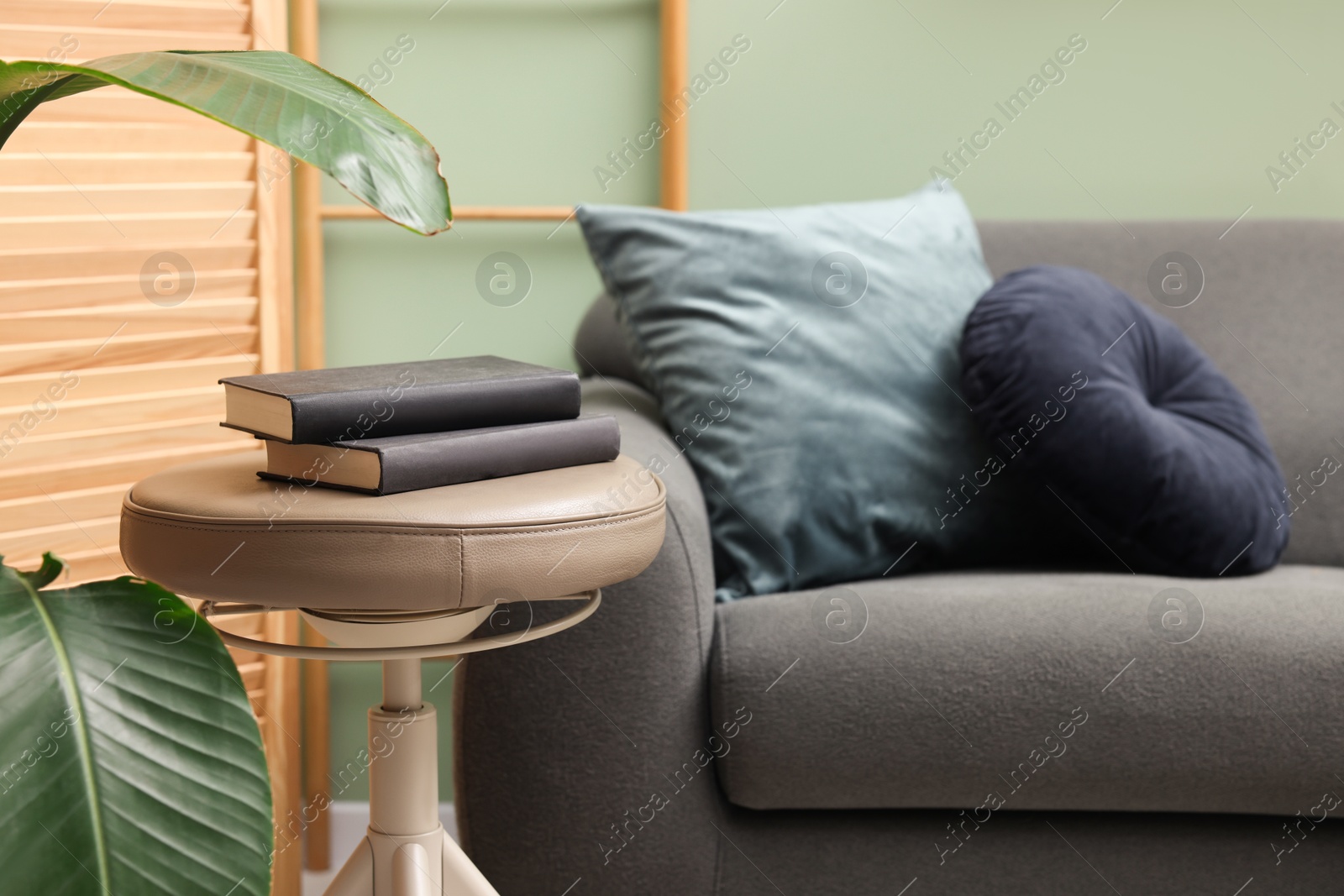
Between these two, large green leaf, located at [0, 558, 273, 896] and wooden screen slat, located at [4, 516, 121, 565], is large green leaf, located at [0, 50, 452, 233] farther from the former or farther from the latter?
wooden screen slat, located at [4, 516, 121, 565]

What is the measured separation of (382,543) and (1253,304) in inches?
50.6

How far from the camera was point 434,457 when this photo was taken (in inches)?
28.3

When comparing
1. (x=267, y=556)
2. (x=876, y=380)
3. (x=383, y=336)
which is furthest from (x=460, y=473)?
(x=383, y=336)

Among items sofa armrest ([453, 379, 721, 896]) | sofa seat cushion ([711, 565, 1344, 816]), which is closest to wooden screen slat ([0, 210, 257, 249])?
sofa armrest ([453, 379, 721, 896])

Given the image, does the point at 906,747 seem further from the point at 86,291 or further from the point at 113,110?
the point at 113,110

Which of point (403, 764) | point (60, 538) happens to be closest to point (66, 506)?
point (60, 538)

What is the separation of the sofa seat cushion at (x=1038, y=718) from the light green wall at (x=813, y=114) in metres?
0.89

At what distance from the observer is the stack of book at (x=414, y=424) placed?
0.70m

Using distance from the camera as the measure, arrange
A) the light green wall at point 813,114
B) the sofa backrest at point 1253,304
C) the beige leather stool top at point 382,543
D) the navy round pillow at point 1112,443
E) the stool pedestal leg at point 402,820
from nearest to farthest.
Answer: the beige leather stool top at point 382,543, the stool pedestal leg at point 402,820, the navy round pillow at point 1112,443, the sofa backrest at point 1253,304, the light green wall at point 813,114

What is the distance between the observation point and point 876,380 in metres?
1.18

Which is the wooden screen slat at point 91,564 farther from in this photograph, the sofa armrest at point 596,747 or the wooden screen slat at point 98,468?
the sofa armrest at point 596,747

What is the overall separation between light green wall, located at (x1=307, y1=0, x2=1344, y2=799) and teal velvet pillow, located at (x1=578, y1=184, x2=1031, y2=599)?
0.44m

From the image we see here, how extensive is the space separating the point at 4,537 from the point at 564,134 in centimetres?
96

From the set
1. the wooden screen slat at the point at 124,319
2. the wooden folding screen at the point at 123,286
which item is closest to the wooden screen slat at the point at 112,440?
the wooden folding screen at the point at 123,286
